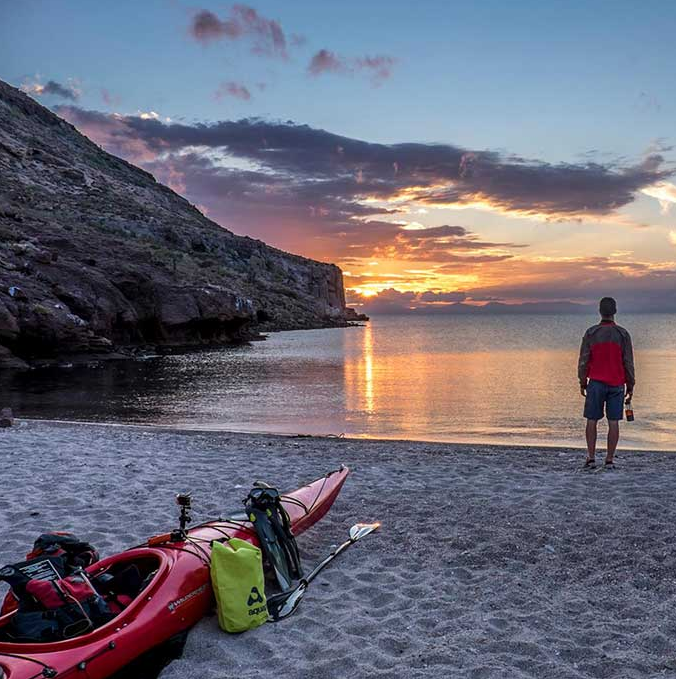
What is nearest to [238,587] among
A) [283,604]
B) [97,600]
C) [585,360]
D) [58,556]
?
[283,604]

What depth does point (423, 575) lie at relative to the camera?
6.00 m

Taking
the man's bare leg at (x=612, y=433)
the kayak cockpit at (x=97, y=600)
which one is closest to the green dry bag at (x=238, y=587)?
the kayak cockpit at (x=97, y=600)

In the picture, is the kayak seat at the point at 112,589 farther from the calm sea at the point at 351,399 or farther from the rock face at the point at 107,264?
the rock face at the point at 107,264

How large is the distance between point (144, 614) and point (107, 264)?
53422 millimetres

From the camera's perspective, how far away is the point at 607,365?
9.00 metres

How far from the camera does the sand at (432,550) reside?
451cm

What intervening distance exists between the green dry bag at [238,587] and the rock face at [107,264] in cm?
3726

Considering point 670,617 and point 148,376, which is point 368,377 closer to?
point 148,376

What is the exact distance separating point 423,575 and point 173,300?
5315cm

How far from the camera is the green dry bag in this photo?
4.95 m

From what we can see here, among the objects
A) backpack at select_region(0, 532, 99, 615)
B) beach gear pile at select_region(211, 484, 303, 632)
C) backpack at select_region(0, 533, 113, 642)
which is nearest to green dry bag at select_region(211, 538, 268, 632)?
beach gear pile at select_region(211, 484, 303, 632)

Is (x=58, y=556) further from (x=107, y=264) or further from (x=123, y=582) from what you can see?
(x=107, y=264)

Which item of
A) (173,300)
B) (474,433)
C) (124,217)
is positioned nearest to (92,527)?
(474,433)

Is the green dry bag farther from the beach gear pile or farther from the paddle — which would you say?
the paddle
